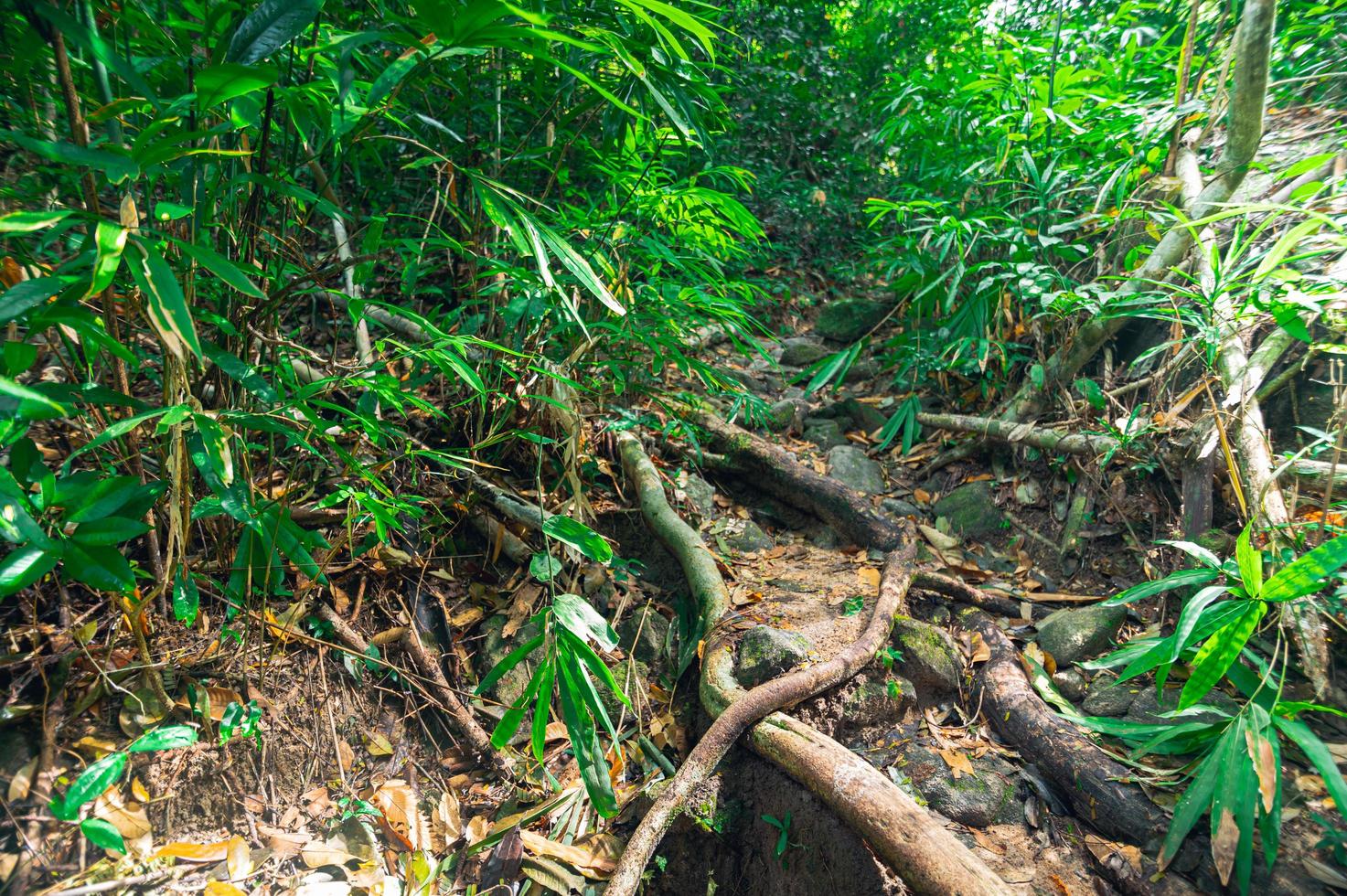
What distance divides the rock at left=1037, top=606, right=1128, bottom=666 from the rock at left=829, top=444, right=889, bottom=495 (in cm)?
111

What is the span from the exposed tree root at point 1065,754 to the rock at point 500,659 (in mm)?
1412

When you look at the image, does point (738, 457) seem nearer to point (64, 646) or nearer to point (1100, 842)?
point (1100, 842)

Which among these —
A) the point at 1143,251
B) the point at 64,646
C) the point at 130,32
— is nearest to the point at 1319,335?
the point at 1143,251

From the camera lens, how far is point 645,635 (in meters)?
2.26

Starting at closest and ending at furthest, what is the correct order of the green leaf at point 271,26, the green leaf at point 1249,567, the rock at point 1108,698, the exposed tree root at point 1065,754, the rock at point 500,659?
the green leaf at point 271,26 → the green leaf at point 1249,567 → the exposed tree root at point 1065,754 → the rock at point 1108,698 → the rock at point 500,659

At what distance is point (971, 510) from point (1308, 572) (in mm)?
1449

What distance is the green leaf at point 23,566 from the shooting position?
93 centimetres

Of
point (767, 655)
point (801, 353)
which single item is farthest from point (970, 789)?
point (801, 353)

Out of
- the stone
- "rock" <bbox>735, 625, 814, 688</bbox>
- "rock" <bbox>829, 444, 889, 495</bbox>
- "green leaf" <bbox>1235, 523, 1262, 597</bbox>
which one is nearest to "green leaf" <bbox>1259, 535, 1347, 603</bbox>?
"green leaf" <bbox>1235, 523, 1262, 597</bbox>

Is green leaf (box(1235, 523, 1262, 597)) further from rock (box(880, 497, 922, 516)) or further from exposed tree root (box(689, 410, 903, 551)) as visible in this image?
rock (box(880, 497, 922, 516))

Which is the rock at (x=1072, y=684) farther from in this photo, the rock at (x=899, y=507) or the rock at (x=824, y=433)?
the rock at (x=824, y=433)

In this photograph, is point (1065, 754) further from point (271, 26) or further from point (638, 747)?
point (271, 26)

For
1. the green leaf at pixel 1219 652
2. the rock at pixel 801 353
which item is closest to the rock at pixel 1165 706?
the green leaf at pixel 1219 652

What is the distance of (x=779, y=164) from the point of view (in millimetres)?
5801
